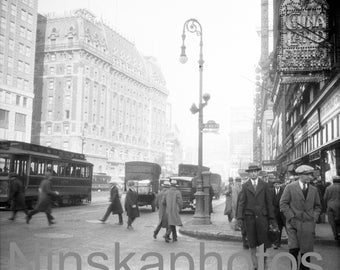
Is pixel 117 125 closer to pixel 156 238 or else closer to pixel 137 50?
pixel 137 50

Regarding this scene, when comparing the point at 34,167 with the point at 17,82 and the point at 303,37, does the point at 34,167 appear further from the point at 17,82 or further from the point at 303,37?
the point at 17,82

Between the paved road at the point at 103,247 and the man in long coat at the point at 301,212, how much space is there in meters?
1.43

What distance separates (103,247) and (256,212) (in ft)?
14.5

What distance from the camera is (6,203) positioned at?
22312 millimetres

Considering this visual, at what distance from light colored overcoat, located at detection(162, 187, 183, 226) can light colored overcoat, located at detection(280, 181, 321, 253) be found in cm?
544

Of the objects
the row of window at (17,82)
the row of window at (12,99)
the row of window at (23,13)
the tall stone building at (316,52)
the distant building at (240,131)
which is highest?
the distant building at (240,131)

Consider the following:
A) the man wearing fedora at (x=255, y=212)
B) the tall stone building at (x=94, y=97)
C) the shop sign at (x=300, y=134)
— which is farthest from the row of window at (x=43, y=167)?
the tall stone building at (x=94, y=97)

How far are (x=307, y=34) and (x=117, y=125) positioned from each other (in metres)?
88.5

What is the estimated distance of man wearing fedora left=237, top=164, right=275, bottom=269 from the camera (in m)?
7.74

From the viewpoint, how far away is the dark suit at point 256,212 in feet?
25.4

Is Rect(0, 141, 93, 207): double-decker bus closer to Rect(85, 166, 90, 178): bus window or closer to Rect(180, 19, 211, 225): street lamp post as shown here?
Rect(85, 166, 90, 178): bus window

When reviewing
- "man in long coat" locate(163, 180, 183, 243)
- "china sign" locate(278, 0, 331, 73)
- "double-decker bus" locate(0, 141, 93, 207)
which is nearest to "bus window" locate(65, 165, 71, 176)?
"double-decker bus" locate(0, 141, 93, 207)

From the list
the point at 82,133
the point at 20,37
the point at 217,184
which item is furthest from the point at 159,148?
the point at 20,37

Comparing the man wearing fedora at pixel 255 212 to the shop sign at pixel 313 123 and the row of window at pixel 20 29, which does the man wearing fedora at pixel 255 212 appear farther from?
the row of window at pixel 20 29
